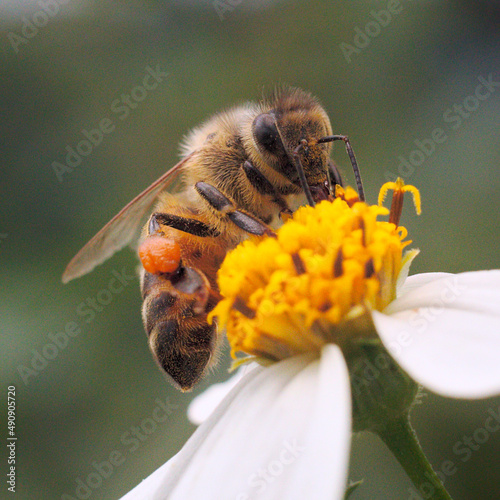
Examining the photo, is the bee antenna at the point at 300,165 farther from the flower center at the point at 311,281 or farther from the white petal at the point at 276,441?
the white petal at the point at 276,441

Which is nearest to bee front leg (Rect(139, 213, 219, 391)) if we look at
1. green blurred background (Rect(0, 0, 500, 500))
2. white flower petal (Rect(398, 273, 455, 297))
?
white flower petal (Rect(398, 273, 455, 297))

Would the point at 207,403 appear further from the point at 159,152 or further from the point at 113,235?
the point at 159,152

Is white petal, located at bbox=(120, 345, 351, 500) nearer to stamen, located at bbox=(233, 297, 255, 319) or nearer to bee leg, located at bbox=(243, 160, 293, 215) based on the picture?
stamen, located at bbox=(233, 297, 255, 319)

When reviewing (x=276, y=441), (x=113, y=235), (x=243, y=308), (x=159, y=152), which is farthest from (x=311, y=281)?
(x=159, y=152)

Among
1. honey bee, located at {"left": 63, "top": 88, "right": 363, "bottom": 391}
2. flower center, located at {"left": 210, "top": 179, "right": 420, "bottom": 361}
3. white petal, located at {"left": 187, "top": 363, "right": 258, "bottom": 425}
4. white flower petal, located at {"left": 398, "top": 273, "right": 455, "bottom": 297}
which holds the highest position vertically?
honey bee, located at {"left": 63, "top": 88, "right": 363, "bottom": 391}

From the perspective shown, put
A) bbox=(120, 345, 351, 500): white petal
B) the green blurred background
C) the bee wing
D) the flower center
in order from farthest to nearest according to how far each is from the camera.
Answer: the green blurred background, the bee wing, the flower center, bbox=(120, 345, 351, 500): white petal

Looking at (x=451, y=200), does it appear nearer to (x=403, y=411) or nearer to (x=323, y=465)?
(x=403, y=411)

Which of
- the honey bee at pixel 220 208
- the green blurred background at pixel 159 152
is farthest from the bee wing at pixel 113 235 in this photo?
the green blurred background at pixel 159 152
